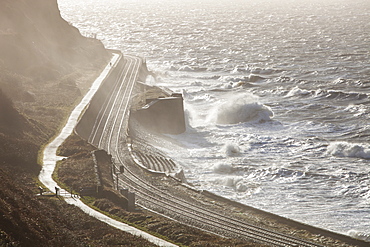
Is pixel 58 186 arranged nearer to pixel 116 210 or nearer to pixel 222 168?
pixel 116 210

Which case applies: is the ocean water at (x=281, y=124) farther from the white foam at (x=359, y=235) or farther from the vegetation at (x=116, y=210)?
the vegetation at (x=116, y=210)

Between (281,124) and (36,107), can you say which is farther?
(281,124)

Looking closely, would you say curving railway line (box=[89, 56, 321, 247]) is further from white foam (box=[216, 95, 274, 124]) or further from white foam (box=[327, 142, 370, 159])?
white foam (box=[327, 142, 370, 159])

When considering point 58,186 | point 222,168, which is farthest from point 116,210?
point 222,168

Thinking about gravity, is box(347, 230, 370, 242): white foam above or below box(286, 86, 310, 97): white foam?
above

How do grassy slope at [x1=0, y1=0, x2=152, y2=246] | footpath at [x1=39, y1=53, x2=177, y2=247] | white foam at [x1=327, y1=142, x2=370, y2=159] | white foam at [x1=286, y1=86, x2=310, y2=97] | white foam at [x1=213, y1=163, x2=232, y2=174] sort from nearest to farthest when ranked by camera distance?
grassy slope at [x1=0, y1=0, x2=152, y2=246] < footpath at [x1=39, y1=53, x2=177, y2=247] < white foam at [x1=213, y1=163, x2=232, y2=174] < white foam at [x1=327, y1=142, x2=370, y2=159] < white foam at [x1=286, y1=86, x2=310, y2=97]

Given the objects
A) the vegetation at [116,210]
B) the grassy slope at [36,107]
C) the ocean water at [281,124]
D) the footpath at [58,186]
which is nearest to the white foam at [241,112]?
the ocean water at [281,124]

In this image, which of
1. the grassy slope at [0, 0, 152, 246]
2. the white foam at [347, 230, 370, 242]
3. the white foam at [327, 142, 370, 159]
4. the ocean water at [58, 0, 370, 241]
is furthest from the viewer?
the white foam at [327, 142, 370, 159]

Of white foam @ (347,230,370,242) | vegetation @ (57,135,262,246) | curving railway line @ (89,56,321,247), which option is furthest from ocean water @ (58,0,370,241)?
vegetation @ (57,135,262,246)
